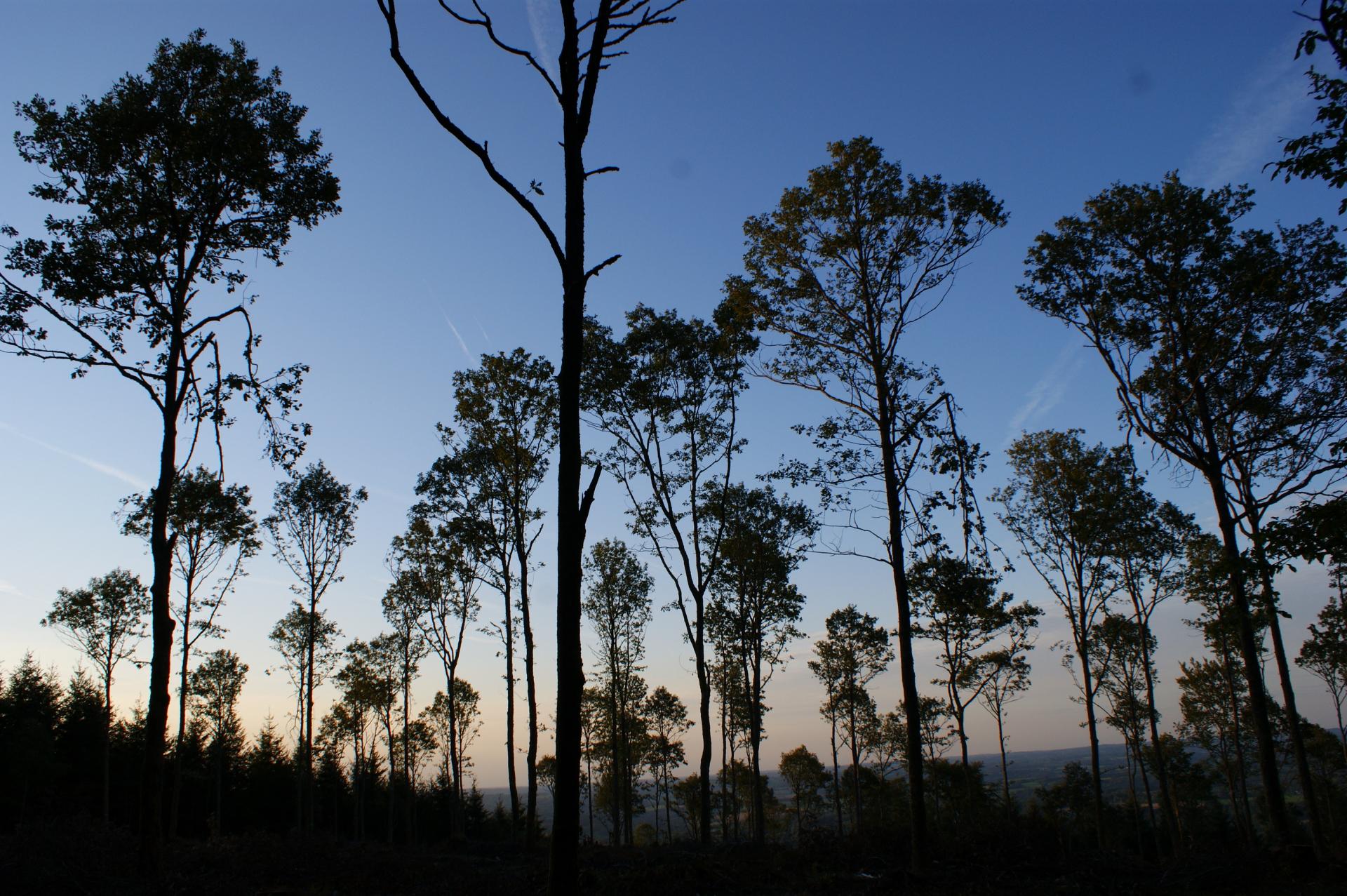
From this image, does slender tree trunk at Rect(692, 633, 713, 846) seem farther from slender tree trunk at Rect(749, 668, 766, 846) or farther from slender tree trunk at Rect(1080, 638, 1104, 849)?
slender tree trunk at Rect(1080, 638, 1104, 849)

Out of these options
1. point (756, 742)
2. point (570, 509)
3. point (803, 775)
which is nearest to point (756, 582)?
point (756, 742)

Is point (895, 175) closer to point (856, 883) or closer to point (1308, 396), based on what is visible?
point (1308, 396)

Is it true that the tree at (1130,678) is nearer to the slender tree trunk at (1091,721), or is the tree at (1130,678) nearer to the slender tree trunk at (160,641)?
the slender tree trunk at (1091,721)

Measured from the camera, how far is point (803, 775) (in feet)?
200

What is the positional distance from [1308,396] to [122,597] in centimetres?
4846

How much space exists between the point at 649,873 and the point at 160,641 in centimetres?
957

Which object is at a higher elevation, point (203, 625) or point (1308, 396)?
point (1308, 396)

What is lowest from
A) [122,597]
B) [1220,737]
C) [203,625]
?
[1220,737]

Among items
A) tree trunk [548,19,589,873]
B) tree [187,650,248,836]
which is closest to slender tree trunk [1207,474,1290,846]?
tree trunk [548,19,589,873]

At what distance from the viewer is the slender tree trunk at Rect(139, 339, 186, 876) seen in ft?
34.9

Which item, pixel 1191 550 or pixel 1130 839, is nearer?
pixel 1191 550

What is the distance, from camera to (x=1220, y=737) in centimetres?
4384

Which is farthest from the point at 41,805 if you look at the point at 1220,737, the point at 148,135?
the point at 1220,737

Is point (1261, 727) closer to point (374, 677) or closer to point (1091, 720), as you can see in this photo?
point (1091, 720)
